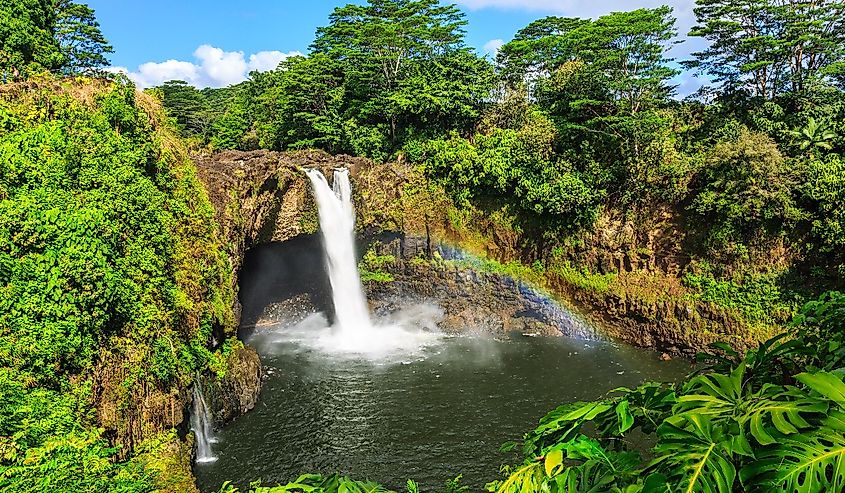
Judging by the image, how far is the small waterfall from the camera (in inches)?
456

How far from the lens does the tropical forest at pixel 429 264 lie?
625 centimetres

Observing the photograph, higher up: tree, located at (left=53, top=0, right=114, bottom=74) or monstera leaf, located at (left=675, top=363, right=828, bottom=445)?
tree, located at (left=53, top=0, right=114, bottom=74)

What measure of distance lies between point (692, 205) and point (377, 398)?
38.6ft

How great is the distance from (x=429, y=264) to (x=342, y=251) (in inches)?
135

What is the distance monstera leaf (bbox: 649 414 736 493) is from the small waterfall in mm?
11851

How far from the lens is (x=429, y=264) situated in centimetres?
2142

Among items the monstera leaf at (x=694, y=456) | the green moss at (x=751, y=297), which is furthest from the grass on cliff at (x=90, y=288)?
the green moss at (x=751, y=297)

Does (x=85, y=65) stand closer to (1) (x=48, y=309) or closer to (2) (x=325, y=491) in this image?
(1) (x=48, y=309)

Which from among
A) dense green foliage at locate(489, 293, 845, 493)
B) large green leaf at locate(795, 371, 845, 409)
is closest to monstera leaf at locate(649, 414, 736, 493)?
dense green foliage at locate(489, 293, 845, 493)

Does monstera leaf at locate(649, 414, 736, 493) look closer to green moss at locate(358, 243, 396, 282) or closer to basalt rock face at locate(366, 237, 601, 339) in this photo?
basalt rock face at locate(366, 237, 601, 339)

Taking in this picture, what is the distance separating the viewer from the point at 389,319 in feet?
70.1

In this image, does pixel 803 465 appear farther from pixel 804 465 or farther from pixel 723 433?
pixel 723 433

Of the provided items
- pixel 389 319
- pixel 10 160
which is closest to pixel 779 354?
pixel 10 160

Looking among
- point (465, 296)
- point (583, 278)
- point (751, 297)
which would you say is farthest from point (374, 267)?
point (751, 297)
